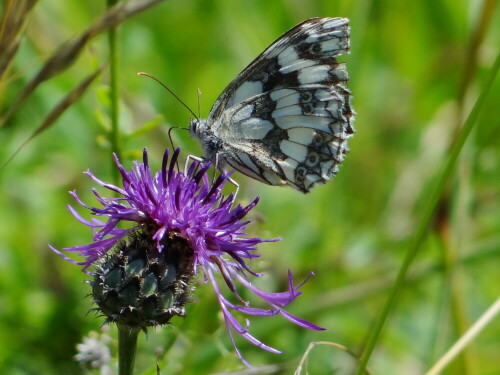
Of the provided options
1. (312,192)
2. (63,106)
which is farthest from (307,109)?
(312,192)

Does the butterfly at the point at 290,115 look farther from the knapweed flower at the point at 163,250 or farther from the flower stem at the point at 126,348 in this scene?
the flower stem at the point at 126,348

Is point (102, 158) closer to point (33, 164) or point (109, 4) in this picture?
point (33, 164)

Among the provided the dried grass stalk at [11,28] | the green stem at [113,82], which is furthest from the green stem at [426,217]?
the dried grass stalk at [11,28]

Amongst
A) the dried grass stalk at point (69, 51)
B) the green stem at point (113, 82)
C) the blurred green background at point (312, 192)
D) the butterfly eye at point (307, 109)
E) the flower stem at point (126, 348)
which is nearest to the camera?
the flower stem at point (126, 348)

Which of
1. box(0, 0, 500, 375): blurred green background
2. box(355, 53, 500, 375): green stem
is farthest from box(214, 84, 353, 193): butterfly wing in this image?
box(355, 53, 500, 375): green stem

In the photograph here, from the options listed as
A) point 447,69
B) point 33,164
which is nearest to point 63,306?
point 33,164

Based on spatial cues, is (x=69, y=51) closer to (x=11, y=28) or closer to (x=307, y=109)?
(x=11, y=28)
